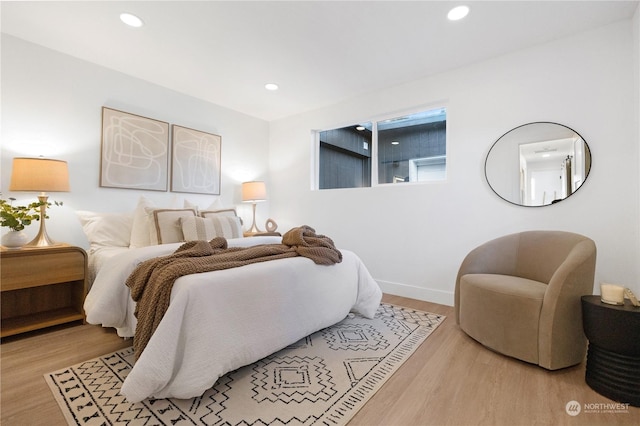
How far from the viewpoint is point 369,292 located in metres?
2.61

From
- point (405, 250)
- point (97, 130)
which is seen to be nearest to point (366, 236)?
point (405, 250)

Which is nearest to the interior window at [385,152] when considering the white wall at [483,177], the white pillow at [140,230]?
the white wall at [483,177]

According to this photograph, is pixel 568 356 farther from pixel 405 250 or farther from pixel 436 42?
pixel 436 42

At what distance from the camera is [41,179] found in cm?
230

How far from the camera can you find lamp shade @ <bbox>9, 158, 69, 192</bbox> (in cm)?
226

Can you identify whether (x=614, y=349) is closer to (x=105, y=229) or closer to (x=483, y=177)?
(x=483, y=177)

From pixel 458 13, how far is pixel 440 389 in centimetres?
259

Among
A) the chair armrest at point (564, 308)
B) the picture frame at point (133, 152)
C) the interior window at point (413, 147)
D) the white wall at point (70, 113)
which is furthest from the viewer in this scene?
the interior window at point (413, 147)

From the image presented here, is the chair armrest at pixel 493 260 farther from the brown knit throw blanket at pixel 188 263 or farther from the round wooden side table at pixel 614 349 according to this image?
the brown knit throw blanket at pixel 188 263

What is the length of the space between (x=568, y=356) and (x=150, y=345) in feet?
7.73

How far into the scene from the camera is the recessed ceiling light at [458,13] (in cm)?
214

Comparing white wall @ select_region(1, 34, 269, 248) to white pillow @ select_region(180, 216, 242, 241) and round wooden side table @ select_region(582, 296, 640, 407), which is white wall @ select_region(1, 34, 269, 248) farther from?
round wooden side table @ select_region(582, 296, 640, 407)

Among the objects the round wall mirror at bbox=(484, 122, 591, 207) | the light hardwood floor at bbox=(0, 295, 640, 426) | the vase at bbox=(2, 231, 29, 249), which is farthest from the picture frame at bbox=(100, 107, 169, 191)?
the round wall mirror at bbox=(484, 122, 591, 207)

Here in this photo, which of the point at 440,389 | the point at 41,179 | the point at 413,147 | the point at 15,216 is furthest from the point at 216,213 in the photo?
the point at 440,389
